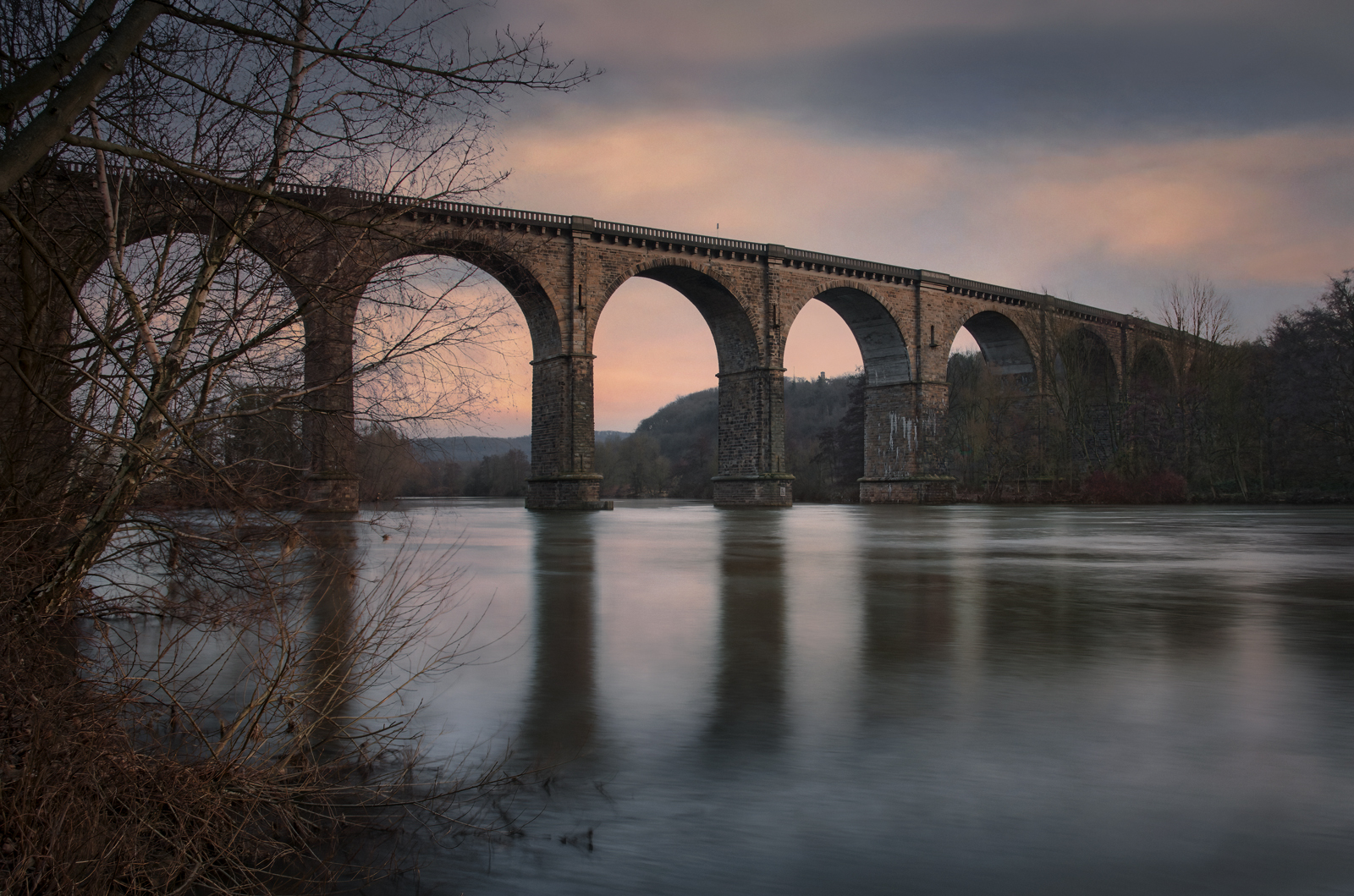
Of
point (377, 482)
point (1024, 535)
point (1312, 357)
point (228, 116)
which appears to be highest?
point (1312, 357)

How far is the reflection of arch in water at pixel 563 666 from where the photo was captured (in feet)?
13.4

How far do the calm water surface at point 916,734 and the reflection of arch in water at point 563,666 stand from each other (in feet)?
0.08

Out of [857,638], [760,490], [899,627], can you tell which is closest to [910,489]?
[760,490]

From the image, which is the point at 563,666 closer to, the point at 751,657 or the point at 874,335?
the point at 751,657

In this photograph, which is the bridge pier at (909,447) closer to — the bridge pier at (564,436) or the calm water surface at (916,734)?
the bridge pier at (564,436)

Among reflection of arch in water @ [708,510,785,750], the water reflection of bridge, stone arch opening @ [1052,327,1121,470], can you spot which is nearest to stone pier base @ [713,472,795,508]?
stone arch opening @ [1052,327,1121,470]

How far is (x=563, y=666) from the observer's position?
5.72 m

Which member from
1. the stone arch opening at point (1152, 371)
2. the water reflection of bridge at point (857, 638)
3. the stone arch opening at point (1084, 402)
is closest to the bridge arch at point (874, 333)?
the stone arch opening at point (1084, 402)

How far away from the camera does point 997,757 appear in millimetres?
3748

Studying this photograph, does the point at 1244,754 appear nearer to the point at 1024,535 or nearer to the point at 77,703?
the point at 77,703

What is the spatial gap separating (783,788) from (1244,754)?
191 centimetres

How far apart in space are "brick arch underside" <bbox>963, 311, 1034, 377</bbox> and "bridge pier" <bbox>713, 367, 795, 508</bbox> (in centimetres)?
1421

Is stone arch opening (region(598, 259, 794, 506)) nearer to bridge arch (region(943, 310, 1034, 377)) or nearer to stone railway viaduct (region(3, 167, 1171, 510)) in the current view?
stone railway viaduct (region(3, 167, 1171, 510))

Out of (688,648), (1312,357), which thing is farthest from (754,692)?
(1312,357)
